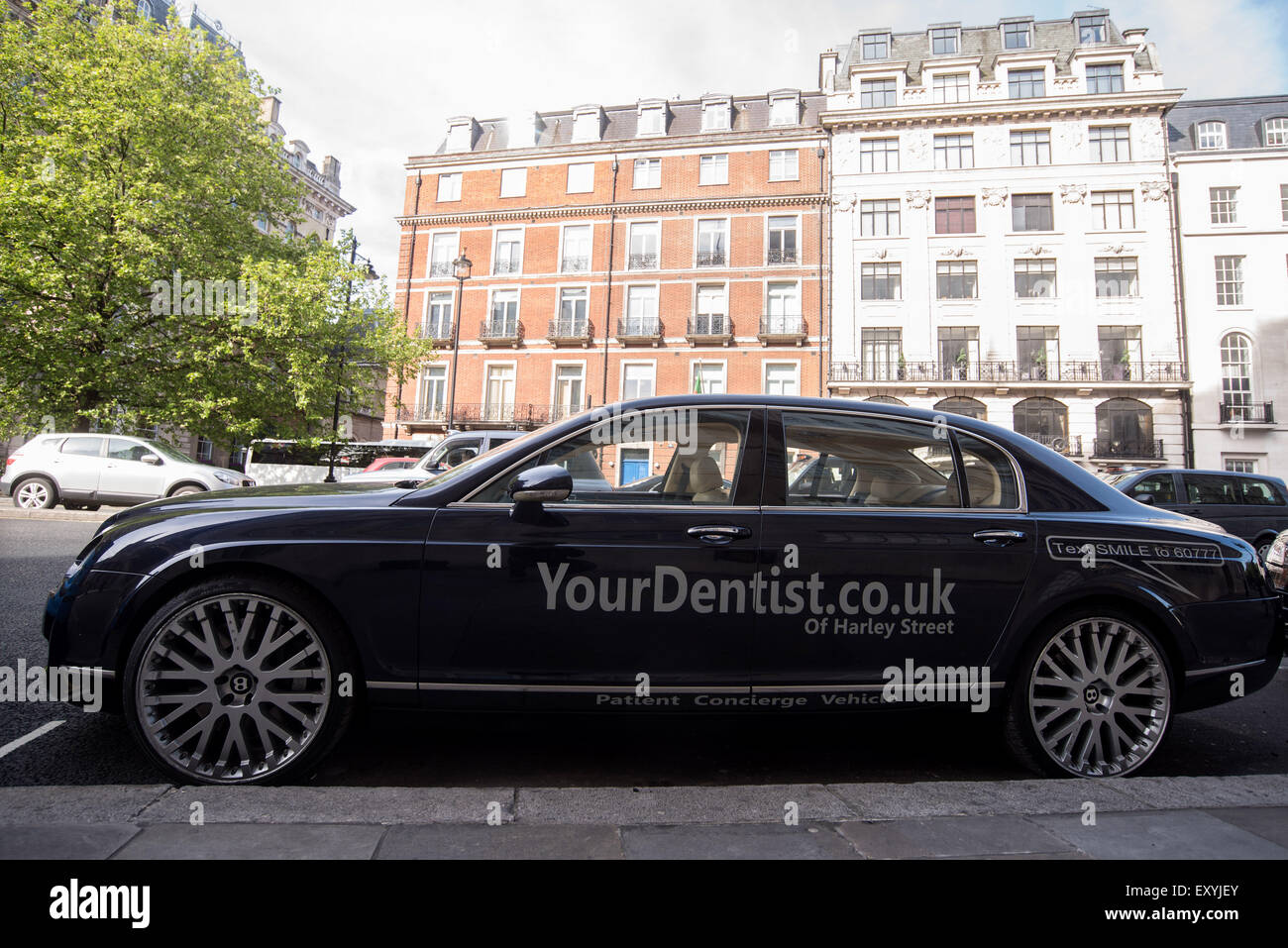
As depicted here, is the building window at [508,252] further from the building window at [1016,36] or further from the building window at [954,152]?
the building window at [1016,36]

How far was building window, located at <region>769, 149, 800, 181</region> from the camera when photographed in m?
31.7

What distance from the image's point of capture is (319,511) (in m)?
2.56

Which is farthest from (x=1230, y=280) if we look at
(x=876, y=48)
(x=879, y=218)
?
(x=876, y=48)

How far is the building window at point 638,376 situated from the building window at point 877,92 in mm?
15487

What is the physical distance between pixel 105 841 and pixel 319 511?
1.14 m

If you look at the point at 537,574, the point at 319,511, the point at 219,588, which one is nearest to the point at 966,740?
the point at 537,574

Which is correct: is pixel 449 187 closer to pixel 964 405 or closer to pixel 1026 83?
pixel 964 405

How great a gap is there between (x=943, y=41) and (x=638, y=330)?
64.7 feet

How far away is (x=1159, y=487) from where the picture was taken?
449 inches

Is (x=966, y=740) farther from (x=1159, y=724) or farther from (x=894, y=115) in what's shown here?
(x=894, y=115)

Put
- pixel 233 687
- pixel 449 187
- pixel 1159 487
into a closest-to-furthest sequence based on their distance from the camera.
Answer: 1. pixel 233 687
2. pixel 1159 487
3. pixel 449 187

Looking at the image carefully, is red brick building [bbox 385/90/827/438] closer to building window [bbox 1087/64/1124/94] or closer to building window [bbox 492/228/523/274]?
building window [bbox 492/228/523/274]

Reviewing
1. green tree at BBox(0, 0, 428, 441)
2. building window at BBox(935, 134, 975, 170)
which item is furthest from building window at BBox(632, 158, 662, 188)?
green tree at BBox(0, 0, 428, 441)

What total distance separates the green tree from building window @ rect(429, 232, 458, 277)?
46.3ft
